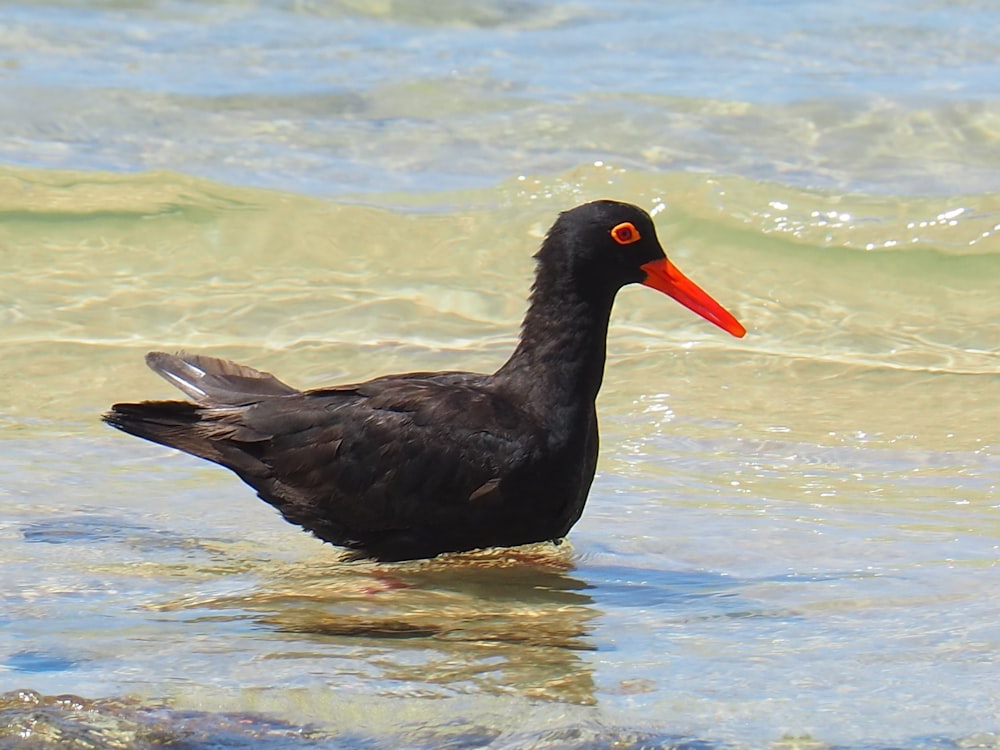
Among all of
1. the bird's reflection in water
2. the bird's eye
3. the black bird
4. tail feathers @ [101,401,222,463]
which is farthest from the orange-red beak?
tail feathers @ [101,401,222,463]

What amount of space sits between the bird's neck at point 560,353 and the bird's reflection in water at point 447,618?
575 mm

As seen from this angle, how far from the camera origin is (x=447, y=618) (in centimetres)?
508

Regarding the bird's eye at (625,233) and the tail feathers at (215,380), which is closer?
the bird's eye at (625,233)

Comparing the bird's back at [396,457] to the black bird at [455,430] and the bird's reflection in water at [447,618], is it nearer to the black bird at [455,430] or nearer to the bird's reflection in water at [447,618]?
the black bird at [455,430]

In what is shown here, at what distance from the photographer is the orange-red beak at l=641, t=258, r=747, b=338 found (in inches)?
248

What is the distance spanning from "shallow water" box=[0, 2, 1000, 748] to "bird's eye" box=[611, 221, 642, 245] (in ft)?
3.41

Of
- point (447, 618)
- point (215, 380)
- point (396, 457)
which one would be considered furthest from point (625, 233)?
point (447, 618)

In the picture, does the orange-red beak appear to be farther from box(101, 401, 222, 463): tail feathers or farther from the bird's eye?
box(101, 401, 222, 463): tail feathers

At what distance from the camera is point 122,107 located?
12.6m

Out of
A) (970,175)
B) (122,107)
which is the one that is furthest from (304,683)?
(122,107)

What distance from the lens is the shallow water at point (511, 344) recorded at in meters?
4.25

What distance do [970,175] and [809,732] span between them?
8.23m

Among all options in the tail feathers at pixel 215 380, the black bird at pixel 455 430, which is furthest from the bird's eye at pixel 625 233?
the tail feathers at pixel 215 380

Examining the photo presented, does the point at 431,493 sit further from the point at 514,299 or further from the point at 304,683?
the point at 514,299
